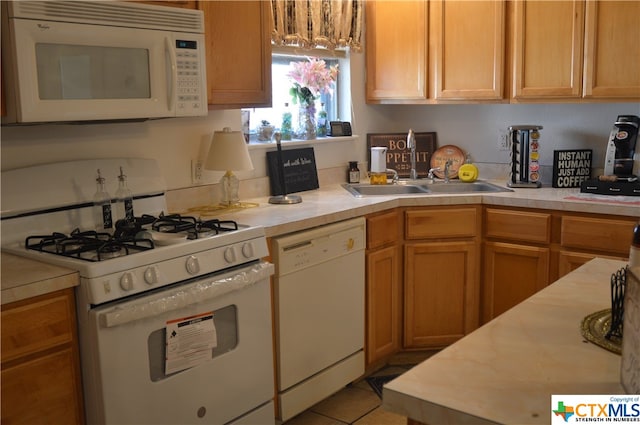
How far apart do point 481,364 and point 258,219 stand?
179cm

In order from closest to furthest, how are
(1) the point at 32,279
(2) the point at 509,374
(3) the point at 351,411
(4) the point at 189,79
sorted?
(2) the point at 509,374
(1) the point at 32,279
(4) the point at 189,79
(3) the point at 351,411

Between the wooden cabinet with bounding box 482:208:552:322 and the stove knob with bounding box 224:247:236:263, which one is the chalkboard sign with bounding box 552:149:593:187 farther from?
the stove knob with bounding box 224:247:236:263

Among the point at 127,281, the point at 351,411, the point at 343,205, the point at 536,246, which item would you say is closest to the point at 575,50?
the point at 536,246

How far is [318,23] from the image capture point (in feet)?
12.7

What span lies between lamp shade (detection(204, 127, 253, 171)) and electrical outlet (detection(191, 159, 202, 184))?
9cm

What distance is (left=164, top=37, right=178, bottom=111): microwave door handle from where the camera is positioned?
8.56 ft

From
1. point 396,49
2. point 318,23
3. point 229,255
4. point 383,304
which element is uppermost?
point 318,23

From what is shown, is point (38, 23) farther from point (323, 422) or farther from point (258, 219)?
point (323, 422)

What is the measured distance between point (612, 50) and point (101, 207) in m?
2.55

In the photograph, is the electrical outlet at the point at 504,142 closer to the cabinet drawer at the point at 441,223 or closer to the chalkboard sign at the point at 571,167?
the chalkboard sign at the point at 571,167

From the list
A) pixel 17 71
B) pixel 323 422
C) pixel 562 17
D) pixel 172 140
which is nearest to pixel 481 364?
pixel 17 71

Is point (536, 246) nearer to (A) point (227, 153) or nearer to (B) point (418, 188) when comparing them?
(B) point (418, 188)

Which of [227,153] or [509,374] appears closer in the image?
[509,374]

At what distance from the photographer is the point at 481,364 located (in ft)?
4.13
